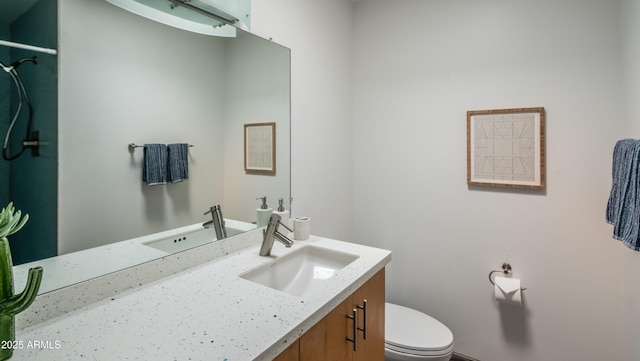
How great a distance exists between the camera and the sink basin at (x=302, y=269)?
1.26m

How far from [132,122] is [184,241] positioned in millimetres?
477

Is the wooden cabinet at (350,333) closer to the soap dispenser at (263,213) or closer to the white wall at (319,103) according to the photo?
the soap dispenser at (263,213)

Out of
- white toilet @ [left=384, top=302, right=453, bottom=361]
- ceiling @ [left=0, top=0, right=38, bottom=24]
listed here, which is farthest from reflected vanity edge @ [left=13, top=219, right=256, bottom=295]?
white toilet @ [left=384, top=302, right=453, bottom=361]

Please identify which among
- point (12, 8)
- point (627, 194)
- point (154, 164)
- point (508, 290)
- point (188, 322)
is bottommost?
point (508, 290)

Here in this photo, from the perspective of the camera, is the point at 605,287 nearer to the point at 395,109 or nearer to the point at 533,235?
the point at 533,235

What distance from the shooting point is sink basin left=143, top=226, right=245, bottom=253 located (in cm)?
110

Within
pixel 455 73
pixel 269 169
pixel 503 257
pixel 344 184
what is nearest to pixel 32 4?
pixel 269 169

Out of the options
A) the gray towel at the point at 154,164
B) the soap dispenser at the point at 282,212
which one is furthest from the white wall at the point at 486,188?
the gray towel at the point at 154,164

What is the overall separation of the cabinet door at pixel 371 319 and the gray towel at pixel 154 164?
0.83 meters

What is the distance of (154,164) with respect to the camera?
1.09 m

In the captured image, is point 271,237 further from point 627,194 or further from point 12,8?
point 627,194

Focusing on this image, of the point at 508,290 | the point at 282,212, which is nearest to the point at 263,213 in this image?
the point at 282,212

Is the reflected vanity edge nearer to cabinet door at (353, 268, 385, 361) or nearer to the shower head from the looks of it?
the shower head

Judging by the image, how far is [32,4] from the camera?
0.81 metres
